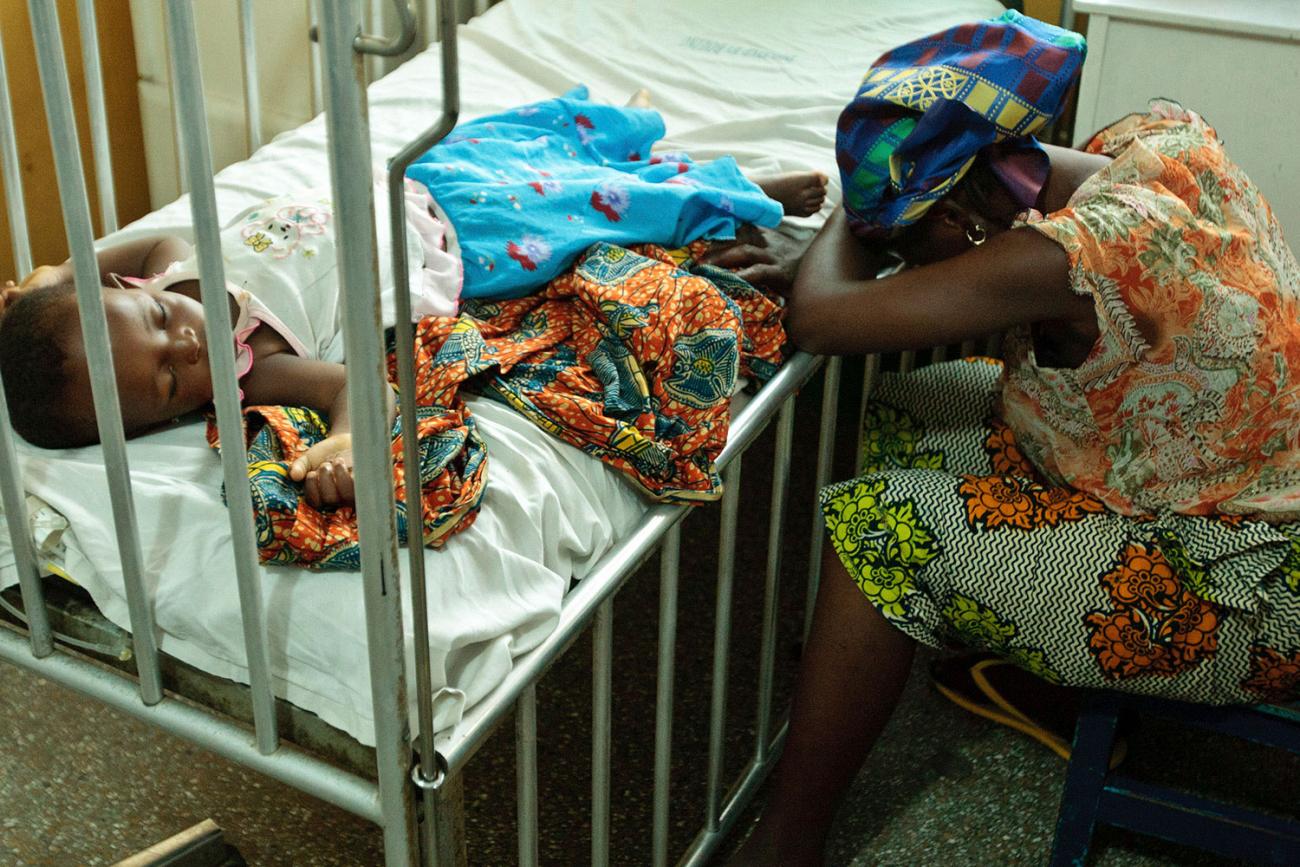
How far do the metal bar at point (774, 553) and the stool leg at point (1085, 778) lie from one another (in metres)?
0.34

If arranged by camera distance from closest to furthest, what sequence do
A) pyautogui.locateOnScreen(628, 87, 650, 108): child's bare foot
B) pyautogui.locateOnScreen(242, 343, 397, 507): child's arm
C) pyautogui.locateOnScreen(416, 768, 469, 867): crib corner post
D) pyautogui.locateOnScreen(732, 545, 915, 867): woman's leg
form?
pyautogui.locateOnScreen(416, 768, 469, 867): crib corner post → pyautogui.locateOnScreen(242, 343, 397, 507): child's arm → pyautogui.locateOnScreen(732, 545, 915, 867): woman's leg → pyautogui.locateOnScreen(628, 87, 650, 108): child's bare foot

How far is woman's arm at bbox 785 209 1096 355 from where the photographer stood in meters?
1.21

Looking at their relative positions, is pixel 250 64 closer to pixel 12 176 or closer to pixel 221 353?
pixel 12 176

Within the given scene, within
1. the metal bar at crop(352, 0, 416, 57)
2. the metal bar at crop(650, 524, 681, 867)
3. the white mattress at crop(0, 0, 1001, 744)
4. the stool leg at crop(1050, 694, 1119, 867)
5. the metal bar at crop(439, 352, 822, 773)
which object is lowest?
the stool leg at crop(1050, 694, 1119, 867)

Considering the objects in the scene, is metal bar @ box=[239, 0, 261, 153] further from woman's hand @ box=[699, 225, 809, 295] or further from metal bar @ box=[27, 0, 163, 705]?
metal bar @ box=[27, 0, 163, 705]

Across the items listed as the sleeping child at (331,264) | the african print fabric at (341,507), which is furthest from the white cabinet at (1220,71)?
the african print fabric at (341,507)

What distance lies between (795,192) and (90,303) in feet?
3.18

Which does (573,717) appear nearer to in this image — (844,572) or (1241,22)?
(844,572)

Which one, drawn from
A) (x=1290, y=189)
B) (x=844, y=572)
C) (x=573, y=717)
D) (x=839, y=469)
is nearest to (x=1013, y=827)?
(x=844, y=572)

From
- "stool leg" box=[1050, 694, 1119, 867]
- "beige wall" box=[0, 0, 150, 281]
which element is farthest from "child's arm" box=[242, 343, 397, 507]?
"beige wall" box=[0, 0, 150, 281]

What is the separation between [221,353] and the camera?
0.81 meters

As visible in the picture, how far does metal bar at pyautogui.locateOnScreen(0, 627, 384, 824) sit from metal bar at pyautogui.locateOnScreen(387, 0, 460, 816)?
82mm

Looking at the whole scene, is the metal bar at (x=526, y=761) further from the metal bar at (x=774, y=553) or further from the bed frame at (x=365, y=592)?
the metal bar at (x=774, y=553)

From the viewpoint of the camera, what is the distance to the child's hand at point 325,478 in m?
1.00
